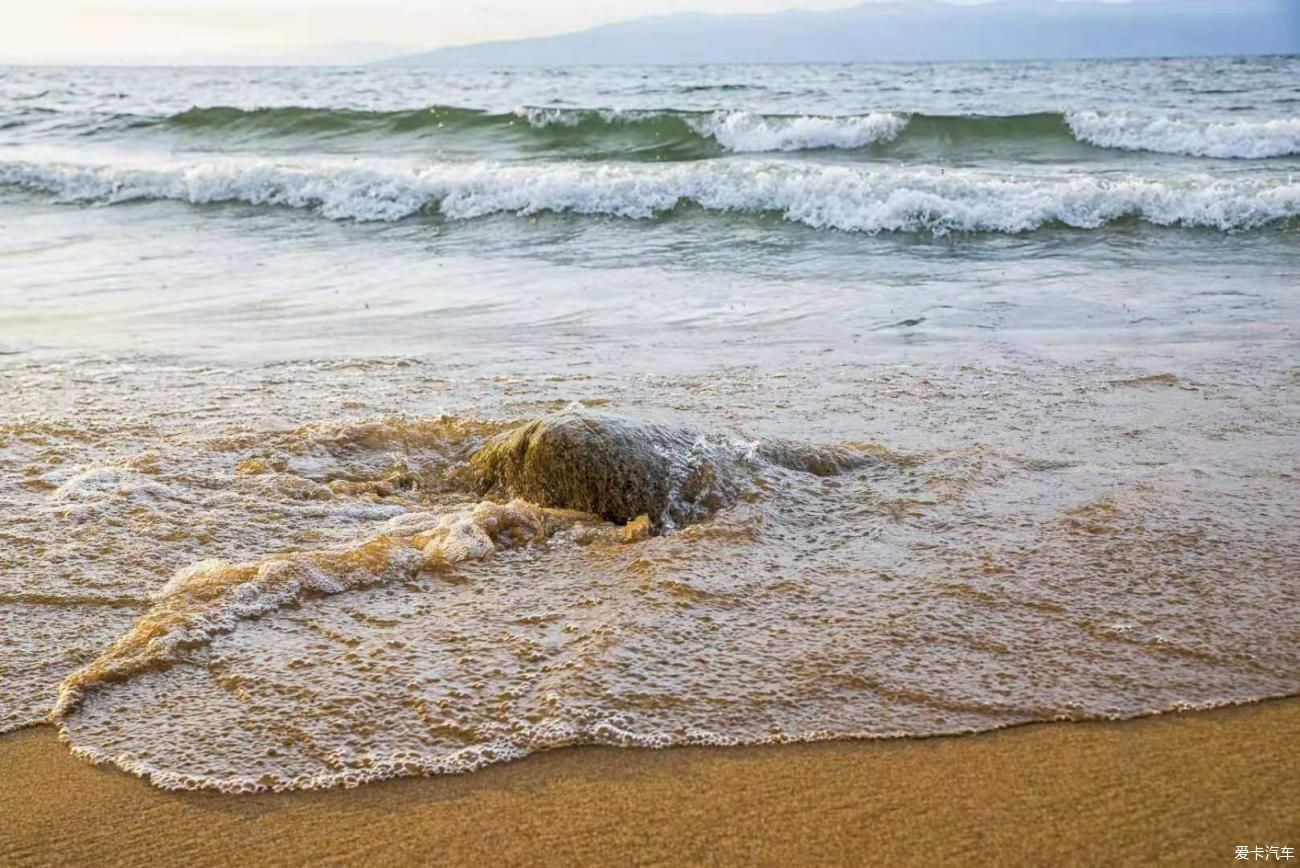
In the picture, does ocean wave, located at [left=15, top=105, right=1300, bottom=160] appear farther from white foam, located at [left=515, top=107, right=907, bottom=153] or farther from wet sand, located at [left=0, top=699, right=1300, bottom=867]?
wet sand, located at [left=0, top=699, right=1300, bottom=867]

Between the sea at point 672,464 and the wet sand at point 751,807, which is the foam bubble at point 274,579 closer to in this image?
the sea at point 672,464

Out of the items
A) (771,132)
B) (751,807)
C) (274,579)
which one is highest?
(771,132)

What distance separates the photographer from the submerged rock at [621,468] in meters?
4.02

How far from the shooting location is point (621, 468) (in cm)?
406

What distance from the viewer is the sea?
2.81 m

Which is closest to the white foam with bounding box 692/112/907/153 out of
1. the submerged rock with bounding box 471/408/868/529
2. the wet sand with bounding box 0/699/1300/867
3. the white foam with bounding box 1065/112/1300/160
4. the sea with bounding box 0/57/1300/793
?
the white foam with bounding box 1065/112/1300/160

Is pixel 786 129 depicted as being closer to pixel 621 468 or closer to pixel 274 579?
pixel 621 468

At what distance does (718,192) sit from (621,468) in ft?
29.7

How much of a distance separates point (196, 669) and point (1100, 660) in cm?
227

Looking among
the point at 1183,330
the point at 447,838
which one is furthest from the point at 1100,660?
the point at 1183,330

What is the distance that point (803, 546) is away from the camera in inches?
146

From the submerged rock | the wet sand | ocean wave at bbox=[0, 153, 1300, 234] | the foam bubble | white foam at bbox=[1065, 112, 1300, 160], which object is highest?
white foam at bbox=[1065, 112, 1300, 160]

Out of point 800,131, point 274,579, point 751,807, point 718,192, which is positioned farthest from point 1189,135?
point 751,807

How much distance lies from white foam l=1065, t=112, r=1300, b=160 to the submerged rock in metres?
13.1
